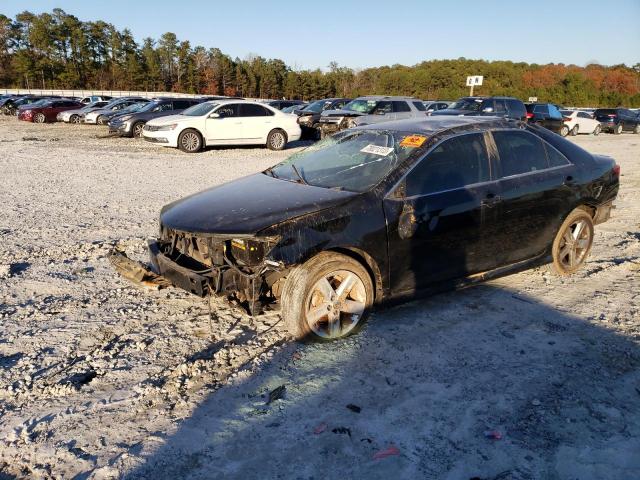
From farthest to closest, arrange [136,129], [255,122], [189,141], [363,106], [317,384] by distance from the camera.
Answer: [136,129], [363,106], [255,122], [189,141], [317,384]

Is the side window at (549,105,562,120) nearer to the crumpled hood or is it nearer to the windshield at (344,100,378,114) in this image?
the windshield at (344,100,378,114)

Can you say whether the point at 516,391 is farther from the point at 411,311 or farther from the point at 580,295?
the point at 580,295

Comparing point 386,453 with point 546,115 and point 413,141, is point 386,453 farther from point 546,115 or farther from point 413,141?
point 546,115

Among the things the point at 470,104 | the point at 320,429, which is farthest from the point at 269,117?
the point at 320,429

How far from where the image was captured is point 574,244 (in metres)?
5.41

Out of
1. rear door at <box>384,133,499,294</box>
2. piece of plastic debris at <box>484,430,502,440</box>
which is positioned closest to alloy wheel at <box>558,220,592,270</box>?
rear door at <box>384,133,499,294</box>

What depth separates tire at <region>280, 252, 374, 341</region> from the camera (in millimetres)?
3699

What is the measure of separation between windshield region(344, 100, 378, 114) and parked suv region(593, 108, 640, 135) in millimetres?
19392

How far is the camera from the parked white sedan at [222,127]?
15.8 m

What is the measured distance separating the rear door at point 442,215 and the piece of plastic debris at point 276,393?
127 centimetres

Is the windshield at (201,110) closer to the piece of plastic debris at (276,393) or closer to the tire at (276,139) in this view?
the tire at (276,139)

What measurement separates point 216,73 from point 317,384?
3050 inches

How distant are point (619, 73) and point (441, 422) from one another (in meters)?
89.5

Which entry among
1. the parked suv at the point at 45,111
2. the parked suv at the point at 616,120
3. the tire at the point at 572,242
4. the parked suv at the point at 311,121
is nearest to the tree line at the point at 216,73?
the parked suv at the point at 616,120
